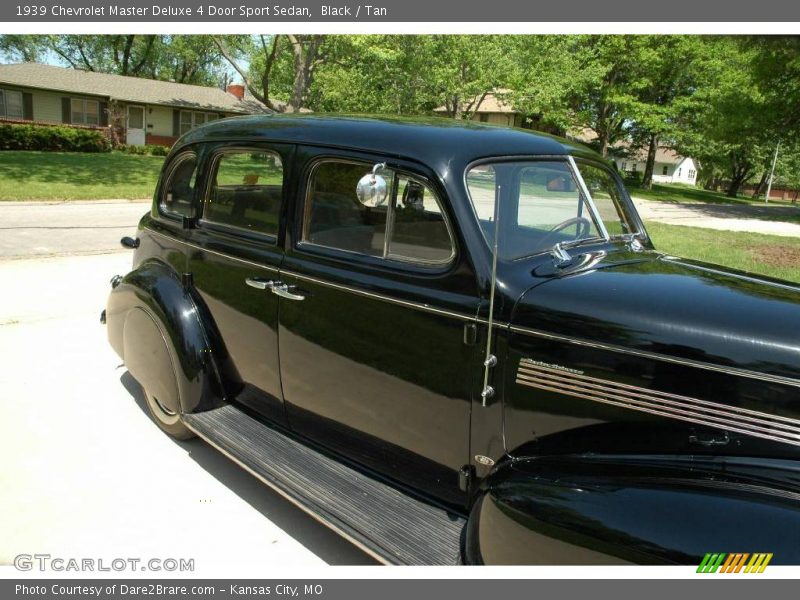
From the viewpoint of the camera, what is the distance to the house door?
34125 millimetres

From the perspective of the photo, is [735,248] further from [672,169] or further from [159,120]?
[672,169]

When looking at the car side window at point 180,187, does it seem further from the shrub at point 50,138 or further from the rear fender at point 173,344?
the shrub at point 50,138

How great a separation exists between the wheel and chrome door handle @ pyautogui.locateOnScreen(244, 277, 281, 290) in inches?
40.3

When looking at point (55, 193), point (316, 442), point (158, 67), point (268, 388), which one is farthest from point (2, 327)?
point (158, 67)

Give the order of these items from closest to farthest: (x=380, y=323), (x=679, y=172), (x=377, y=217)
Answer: (x=380, y=323) → (x=377, y=217) → (x=679, y=172)

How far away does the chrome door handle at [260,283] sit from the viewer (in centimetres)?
313

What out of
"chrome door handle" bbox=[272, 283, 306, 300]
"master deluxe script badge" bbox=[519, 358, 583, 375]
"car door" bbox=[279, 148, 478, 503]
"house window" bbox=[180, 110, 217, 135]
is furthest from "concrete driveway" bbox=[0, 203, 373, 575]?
"house window" bbox=[180, 110, 217, 135]

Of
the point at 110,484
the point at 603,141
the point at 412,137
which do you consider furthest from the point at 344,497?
the point at 603,141

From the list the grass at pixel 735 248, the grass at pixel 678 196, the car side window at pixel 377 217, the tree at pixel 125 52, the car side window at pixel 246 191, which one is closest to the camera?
the car side window at pixel 377 217

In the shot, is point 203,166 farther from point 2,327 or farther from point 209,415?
point 2,327

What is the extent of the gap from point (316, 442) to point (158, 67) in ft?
167

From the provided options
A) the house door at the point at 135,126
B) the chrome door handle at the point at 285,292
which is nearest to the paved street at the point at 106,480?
the chrome door handle at the point at 285,292

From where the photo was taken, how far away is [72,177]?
1780 centimetres

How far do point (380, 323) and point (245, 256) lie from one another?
0.99 meters
